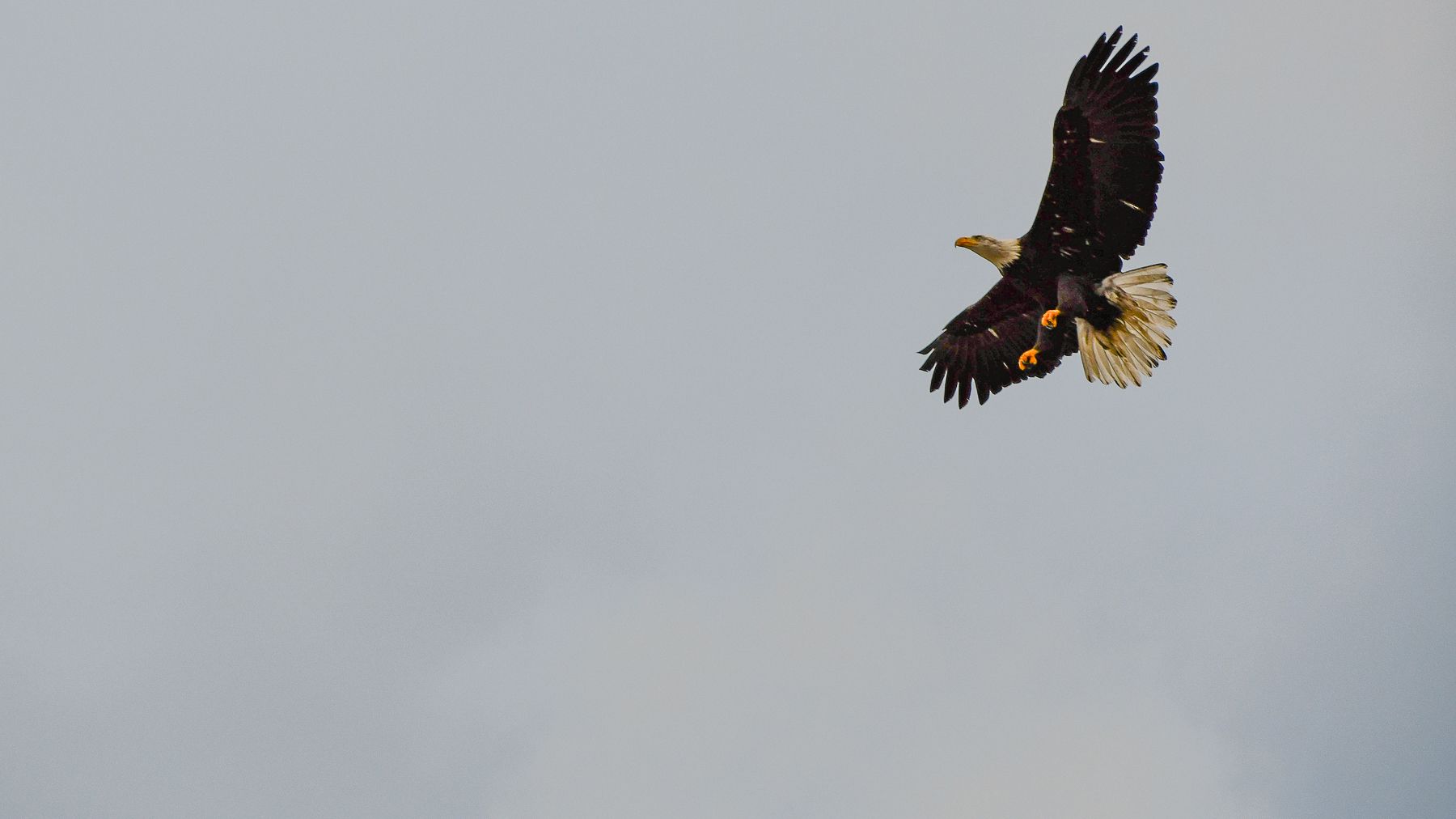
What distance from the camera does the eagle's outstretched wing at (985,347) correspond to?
2127 cm

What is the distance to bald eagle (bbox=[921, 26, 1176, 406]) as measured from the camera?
1839cm

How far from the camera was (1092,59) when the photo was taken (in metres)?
18.2

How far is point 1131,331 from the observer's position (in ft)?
65.3

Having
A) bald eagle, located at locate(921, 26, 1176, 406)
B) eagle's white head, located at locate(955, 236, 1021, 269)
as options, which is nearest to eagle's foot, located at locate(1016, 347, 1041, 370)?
bald eagle, located at locate(921, 26, 1176, 406)

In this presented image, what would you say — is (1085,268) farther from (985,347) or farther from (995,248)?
(985,347)

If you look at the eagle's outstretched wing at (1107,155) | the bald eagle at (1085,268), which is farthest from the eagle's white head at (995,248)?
the eagle's outstretched wing at (1107,155)

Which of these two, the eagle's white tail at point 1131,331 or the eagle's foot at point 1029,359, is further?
the eagle's foot at point 1029,359

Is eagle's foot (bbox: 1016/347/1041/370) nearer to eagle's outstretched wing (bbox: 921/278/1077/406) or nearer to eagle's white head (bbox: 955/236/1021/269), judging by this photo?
eagle's outstretched wing (bbox: 921/278/1077/406)

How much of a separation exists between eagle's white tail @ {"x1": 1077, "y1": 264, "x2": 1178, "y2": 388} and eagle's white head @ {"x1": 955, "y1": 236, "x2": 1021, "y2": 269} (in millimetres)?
1066

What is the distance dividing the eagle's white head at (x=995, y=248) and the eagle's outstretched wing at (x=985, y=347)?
1.86 ft

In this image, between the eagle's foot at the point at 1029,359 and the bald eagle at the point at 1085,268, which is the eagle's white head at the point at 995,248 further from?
the eagle's foot at the point at 1029,359

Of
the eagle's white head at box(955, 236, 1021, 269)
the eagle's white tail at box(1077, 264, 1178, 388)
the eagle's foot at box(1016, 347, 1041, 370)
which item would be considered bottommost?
the eagle's white tail at box(1077, 264, 1178, 388)

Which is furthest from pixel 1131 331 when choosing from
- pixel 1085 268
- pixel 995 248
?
pixel 995 248

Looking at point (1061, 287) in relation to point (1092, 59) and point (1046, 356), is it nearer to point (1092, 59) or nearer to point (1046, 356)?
point (1046, 356)
